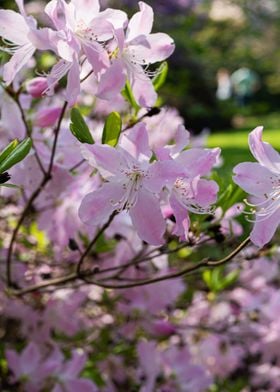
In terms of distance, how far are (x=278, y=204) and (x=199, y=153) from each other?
0.14 meters

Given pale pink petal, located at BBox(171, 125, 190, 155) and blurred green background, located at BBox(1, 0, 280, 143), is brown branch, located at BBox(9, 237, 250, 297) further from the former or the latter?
blurred green background, located at BBox(1, 0, 280, 143)

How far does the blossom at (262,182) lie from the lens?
97 cm

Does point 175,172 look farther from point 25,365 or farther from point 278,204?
point 25,365

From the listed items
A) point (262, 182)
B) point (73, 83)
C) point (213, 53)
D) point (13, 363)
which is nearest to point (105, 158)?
point (73, 83)

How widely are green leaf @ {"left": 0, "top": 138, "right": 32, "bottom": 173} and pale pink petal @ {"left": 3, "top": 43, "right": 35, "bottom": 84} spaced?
0.19 metres

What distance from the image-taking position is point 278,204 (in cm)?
100

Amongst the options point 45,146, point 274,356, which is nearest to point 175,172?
point 45,146

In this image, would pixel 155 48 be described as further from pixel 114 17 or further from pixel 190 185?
pixel 190 185

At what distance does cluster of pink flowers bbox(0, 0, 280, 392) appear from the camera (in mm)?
1021

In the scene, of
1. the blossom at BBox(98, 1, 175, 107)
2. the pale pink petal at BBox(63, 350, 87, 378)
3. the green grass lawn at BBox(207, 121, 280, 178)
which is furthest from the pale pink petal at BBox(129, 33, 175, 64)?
the green grass lawn at BBox(207, 121, 280, 178)

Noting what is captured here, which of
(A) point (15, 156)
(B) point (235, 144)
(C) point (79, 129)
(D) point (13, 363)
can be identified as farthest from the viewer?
(B) point (235, 144)

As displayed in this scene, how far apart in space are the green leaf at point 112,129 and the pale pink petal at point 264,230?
231mm

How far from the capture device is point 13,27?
1.08 meters

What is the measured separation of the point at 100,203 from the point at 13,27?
28 centimetres
